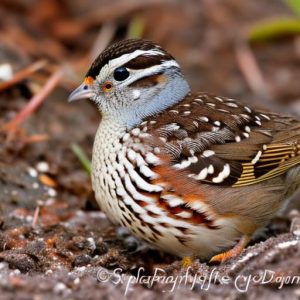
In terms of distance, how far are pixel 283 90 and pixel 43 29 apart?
3048 millimetres

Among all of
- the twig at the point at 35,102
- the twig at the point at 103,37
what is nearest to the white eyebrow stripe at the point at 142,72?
the twig at the point at 35,102

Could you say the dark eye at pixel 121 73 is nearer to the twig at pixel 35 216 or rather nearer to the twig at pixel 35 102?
the twig at pixel 35 216

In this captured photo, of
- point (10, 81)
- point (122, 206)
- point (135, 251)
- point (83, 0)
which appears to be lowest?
point (135, 251)

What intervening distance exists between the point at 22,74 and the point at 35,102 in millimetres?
342

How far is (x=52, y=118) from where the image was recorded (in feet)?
23.3

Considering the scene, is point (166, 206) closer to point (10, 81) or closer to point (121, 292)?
point (121, 292)

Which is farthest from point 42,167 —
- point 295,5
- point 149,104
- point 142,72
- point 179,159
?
point 295,5

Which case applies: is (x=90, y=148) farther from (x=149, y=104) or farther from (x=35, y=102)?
(x=149, y=104)

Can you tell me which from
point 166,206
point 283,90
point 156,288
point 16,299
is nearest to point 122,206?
point 166,206

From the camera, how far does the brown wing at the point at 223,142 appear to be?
521cm

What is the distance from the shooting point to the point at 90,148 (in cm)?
698

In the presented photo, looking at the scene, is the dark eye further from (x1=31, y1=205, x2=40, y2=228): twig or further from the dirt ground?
(x1=31, y1=205, x2=40, y2=228): twig

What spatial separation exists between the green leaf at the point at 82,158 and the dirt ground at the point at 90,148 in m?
0.11

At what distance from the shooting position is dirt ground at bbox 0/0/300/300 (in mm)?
4543
